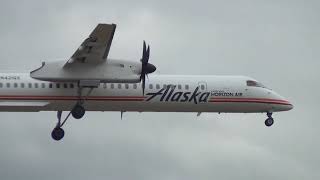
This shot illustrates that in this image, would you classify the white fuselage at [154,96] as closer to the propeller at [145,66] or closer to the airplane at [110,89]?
the airplane at [110,89]

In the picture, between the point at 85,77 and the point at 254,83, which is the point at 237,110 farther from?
the point at 85,77

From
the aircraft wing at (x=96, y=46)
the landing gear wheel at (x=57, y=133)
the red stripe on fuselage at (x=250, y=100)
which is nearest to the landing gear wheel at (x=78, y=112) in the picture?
the aircraft wing at (x=96, y=46)

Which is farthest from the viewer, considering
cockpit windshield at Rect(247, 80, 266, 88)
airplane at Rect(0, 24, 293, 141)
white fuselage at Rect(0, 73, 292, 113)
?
cockpit windshield at Rect(247, 80, 266, 88)

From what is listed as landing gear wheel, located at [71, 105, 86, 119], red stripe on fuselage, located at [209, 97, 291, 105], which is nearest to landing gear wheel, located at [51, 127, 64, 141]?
landing gear wheel, located at [71, 105, 86, 119]

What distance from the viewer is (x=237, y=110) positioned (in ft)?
202

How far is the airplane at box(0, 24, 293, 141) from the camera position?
5597 cm

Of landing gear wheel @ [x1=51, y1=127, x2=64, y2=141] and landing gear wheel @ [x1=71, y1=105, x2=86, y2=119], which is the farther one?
landing gear wheel @ [x1=51, y1=127, x2=64, y2=141]

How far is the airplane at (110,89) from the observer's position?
56.0 metres

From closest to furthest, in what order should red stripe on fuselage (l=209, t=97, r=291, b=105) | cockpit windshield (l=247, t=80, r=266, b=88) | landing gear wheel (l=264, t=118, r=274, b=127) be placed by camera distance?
red stripe on fuselage (l=209, t=97, r=291, b=105)
cockpit windshield (l=247, t=80, r=266, b=88)
landing gear wheel (l=264, t=118, r=274, b=127)

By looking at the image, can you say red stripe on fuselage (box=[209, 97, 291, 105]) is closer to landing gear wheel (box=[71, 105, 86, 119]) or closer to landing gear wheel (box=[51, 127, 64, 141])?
landing gear wheel (box=[71, 105, 86, 119])

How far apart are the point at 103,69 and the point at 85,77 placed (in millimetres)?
1144

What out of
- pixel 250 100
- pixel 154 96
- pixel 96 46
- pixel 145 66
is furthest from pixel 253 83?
pixel 96 46

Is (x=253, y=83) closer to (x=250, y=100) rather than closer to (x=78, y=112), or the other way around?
(x=250, y=100)

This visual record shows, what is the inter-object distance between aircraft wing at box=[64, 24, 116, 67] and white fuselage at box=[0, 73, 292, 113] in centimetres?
220
